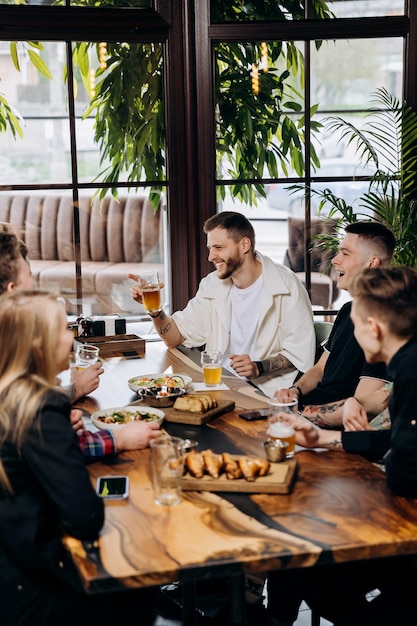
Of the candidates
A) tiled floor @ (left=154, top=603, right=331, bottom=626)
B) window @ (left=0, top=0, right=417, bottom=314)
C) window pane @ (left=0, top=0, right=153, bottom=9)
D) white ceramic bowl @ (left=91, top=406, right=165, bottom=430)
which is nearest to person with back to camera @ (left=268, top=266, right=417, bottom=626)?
white ceramic bowl @ (left=91, top=406, right=165, bottom=430)

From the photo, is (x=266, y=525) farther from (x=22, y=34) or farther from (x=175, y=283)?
(x=22, y=34)

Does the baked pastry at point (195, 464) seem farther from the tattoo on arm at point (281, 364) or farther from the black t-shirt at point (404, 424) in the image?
the tattoo on arm at point (281, 364)

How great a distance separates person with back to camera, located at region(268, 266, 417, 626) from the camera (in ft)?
7.04

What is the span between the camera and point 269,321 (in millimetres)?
3893

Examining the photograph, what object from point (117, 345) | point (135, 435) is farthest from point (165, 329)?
point (135, 435)

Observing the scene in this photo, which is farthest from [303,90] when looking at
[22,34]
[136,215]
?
[22,34]

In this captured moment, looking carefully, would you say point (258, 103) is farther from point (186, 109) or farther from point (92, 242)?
point (92, 242)

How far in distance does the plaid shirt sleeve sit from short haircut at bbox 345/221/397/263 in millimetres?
1393

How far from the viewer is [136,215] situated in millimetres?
4500

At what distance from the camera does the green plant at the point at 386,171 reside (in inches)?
169

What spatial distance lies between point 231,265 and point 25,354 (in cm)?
197

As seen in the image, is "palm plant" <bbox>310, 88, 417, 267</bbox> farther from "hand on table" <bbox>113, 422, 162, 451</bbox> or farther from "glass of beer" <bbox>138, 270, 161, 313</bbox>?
"hand on table" <bbox>113, 422, 162, 451</bbox>

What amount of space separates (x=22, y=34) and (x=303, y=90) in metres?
1.39

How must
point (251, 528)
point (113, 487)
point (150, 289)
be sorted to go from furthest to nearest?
point (150, 289)
point (113, 487)
point (251, 528)
